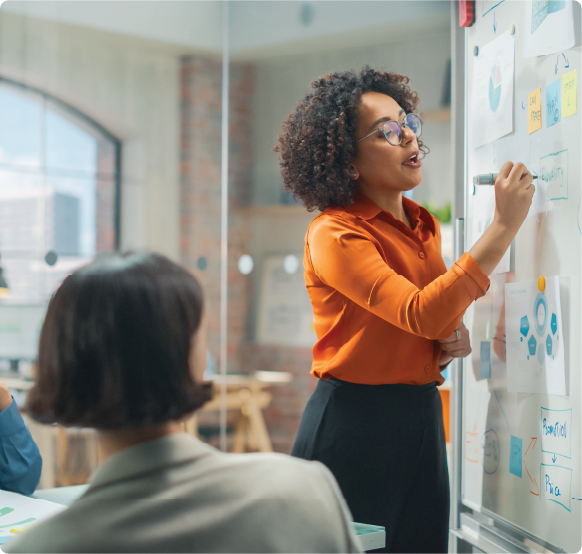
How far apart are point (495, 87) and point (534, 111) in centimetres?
19

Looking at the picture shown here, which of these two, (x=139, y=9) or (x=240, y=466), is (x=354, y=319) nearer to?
(x=240, y=466)

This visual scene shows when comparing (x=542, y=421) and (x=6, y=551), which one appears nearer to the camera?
(x=6, y=551)

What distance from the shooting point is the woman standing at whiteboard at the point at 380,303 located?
106 cm

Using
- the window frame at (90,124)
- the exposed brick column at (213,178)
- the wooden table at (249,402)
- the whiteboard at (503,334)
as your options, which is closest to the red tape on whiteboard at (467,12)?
the whiteboard at (503,334)

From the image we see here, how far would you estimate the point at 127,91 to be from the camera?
3.45 meters

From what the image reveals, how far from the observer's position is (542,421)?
1198 mm

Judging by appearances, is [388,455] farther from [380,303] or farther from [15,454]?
[15,454]

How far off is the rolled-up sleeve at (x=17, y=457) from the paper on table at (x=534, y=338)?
968mm

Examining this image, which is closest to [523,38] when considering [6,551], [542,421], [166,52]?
[542,421]

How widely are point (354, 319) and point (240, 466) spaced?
2.20 ft

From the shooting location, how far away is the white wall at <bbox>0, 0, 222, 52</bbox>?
3.35 m

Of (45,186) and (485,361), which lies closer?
(485,361)

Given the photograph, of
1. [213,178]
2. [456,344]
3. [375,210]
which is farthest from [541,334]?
[213,178]

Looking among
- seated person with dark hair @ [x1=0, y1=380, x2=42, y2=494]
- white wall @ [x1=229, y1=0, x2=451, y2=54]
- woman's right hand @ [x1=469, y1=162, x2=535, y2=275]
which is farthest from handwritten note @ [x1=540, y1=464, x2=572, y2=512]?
white wall @ [x1=229, y1=0, x2=451, y2=54]
